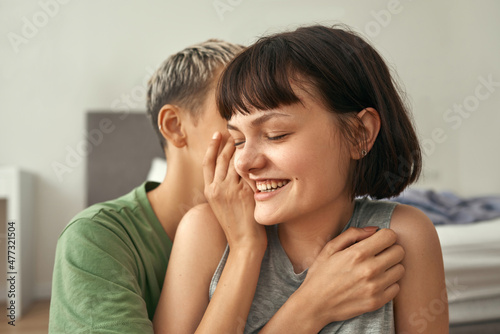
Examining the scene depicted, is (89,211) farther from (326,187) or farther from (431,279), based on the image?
(431,279)

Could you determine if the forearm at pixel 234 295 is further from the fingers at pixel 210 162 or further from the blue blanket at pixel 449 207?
the blue blanket at pixel 449 207

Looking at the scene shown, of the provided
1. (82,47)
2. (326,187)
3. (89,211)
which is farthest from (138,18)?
(326,187)

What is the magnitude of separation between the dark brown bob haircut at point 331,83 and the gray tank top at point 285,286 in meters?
0.07

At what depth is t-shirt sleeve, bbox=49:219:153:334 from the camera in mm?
818

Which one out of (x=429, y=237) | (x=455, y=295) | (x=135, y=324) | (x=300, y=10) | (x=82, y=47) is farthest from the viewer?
(x=300, y=10)

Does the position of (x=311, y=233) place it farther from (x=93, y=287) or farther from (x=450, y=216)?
(x=450, y=216)

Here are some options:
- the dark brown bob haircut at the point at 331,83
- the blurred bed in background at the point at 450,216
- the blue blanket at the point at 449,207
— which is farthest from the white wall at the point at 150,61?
the dark brown bob haircut at the point at 331,83

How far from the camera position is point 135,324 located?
0.83m

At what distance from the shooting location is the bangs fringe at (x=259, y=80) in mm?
862

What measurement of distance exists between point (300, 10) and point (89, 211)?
299cm

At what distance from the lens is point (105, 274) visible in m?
0.88

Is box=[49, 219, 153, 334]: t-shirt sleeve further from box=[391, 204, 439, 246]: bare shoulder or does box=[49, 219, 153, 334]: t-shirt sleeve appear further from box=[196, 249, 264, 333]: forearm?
box=[391, 204, 439, 246]: bare shoulder

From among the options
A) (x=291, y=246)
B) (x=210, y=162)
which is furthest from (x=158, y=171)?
(x=291, y=246)

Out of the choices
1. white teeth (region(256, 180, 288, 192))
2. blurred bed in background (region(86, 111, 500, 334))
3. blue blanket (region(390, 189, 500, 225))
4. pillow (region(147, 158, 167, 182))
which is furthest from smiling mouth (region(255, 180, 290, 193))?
pillow (region(147, 158, 167, 182))
